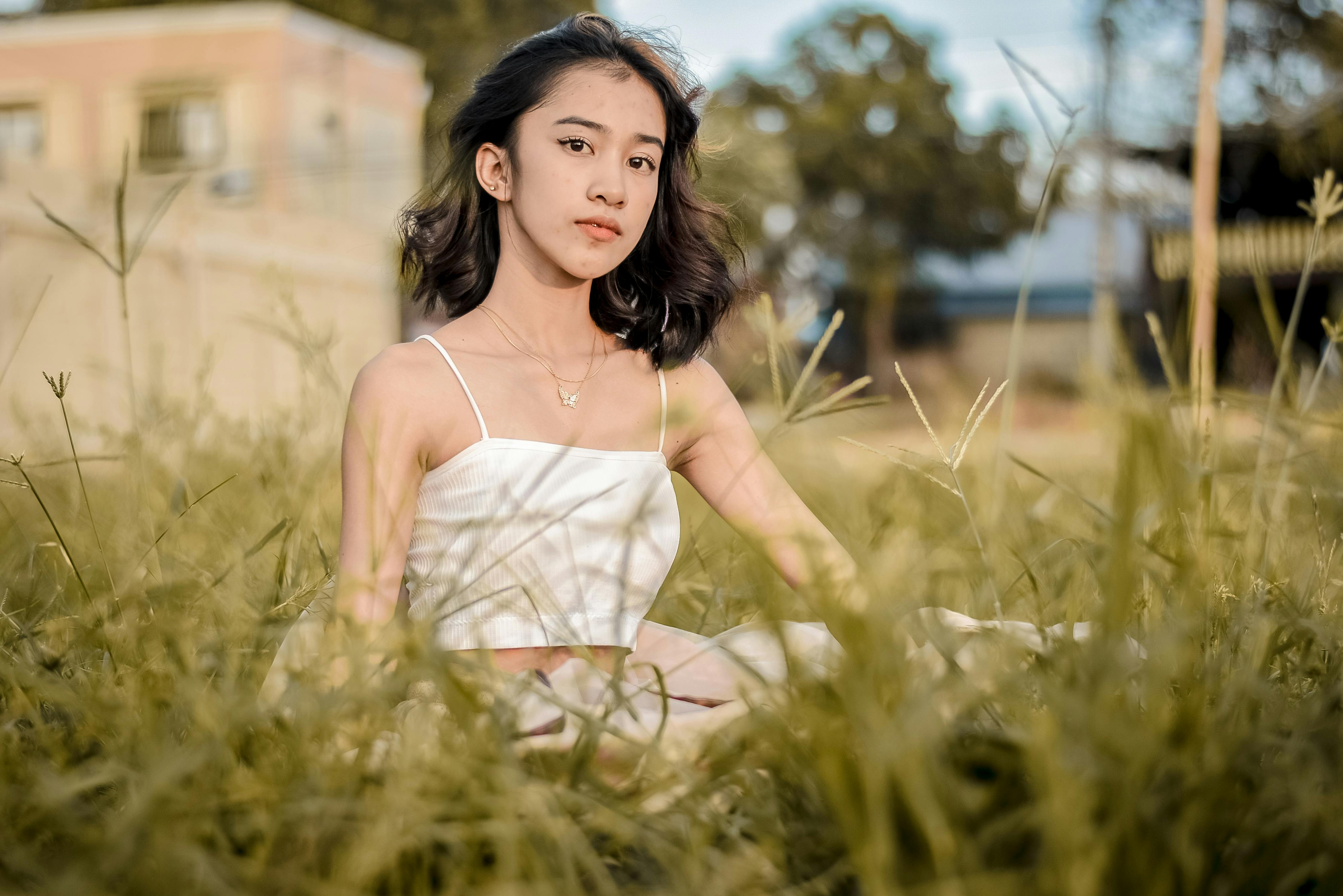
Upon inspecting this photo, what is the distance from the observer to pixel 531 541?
1441 mm

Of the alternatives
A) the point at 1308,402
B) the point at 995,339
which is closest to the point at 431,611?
the point at 1308,402

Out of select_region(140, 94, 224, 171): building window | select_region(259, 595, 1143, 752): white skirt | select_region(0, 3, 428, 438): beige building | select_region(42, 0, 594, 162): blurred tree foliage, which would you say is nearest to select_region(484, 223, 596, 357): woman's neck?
select_region(259, 595, 1143, 752): white skirt

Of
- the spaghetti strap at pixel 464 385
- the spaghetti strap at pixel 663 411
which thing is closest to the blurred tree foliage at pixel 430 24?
the spaghetti strap at pixel 663 411

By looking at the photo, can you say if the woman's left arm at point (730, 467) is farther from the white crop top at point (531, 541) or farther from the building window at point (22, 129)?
the building window at point (22, 129)

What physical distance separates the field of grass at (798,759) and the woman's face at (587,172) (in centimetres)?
58

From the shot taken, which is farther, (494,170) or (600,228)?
(494,170)

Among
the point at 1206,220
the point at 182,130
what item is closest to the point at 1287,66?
the point at 1206,220

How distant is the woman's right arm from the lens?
1.29 m

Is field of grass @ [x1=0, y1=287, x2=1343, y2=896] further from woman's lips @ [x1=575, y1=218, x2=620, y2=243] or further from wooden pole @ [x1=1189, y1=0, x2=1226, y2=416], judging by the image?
woman's lips @ [x1=575, y1=218, x2=620, y2=243]

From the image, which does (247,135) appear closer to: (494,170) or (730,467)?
(494,170)

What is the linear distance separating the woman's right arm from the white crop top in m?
0.04

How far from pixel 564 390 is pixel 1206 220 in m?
11.9

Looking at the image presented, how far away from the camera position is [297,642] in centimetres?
101

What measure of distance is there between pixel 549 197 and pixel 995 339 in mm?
28859
